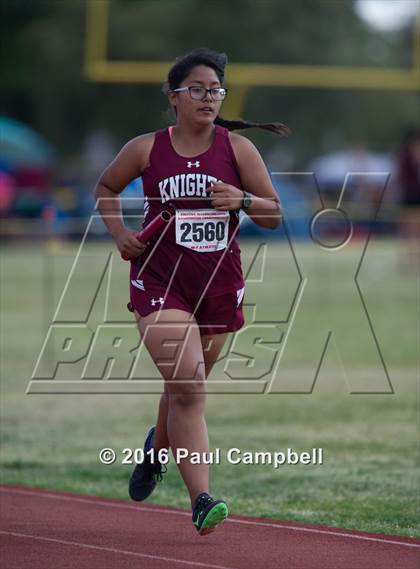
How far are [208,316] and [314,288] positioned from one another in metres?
15.7

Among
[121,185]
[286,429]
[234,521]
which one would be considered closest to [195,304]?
[121,185]

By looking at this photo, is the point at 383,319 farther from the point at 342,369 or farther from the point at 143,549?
the point at 143,549

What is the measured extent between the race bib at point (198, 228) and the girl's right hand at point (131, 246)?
0.18 meters

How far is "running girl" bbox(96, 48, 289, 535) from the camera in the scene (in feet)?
19.2

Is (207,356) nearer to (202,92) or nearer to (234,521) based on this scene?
(234,521)

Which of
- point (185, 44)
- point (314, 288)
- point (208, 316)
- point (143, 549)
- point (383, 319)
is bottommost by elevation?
point (143, 549)

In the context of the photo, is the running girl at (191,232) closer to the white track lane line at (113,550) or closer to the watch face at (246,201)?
the watch face at (246,201)

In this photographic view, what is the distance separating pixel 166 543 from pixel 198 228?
4.95 feet

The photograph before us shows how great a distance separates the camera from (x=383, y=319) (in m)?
17.1

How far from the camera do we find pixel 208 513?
5621 millimetres

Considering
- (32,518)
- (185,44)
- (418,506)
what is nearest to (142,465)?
(32,518)

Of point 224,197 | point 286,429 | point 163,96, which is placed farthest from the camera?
point 163,96

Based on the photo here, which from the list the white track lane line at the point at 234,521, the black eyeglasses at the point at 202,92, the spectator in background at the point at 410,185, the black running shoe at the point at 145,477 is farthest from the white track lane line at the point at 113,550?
the spectator in background at the point at 410,185

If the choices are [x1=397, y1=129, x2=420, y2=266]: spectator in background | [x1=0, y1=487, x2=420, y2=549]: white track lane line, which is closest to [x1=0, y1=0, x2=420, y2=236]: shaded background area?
[x1=397, y1=129, x2=420, y2=266]: spectator in background
